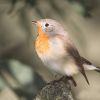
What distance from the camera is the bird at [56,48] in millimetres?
2295

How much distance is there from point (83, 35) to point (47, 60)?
1.29 m

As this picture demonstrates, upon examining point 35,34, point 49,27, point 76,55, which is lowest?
point 35,34

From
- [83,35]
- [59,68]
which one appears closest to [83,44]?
[83,35]

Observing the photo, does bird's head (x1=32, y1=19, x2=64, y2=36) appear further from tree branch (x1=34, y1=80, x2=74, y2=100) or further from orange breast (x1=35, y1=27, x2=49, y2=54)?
tree branch (x1=34, y1=80, x2=74, y2=100)

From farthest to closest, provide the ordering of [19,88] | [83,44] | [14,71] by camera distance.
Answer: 1. [83,44]
2. [19,88]
3. [14,71]

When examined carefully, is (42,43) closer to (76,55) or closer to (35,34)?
(76,55)

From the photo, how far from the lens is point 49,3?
126 inches

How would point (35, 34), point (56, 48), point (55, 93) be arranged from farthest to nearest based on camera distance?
point (35, 34) → point (56, 48) → point (55, 93)

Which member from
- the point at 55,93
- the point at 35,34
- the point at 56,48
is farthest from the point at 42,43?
the point at 35,34

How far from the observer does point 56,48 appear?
2316 millimetres

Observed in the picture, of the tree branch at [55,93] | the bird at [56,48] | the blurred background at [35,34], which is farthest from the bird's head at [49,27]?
the blurred background at [35,34]

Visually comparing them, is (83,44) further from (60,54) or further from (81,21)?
(60,54)

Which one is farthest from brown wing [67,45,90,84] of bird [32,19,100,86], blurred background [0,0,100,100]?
blurred background [0,0,100,100]

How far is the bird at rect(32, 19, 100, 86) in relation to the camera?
2.29m
